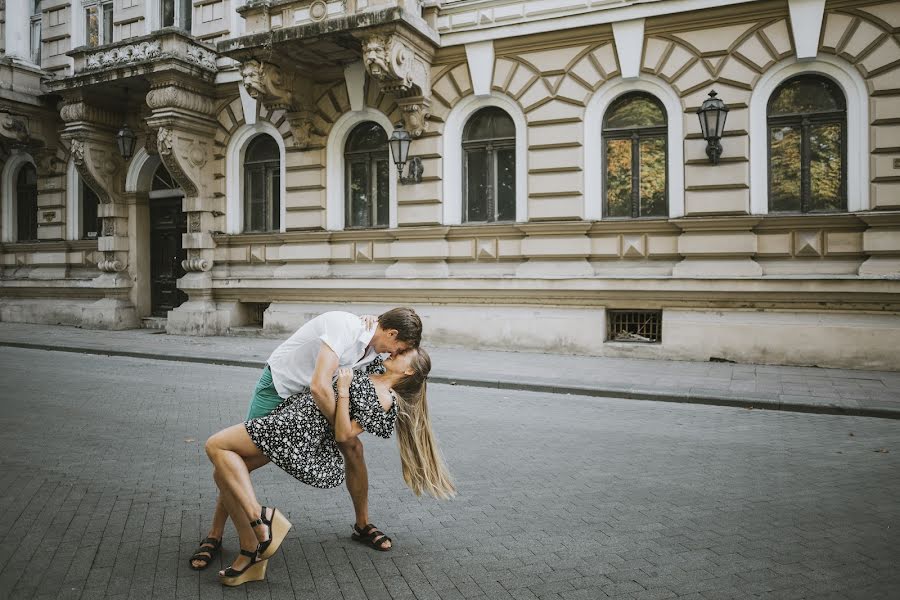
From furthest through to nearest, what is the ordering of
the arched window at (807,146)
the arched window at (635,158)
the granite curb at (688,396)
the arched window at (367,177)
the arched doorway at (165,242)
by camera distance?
the arched doorway at (165,242) → the arched window at (367,177) → the arched window at (635,158) → the arched window at (807,146) → the granite curb at (688,396)

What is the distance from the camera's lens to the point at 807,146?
1264 cm

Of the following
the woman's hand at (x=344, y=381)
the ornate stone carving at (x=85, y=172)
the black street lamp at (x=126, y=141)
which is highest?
the black street lamp at (x=126, y=141)

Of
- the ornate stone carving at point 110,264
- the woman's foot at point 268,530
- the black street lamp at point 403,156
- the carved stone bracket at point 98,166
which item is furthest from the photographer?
the ornate stone carving at point 110,264

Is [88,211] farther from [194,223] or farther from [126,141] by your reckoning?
[194,223]

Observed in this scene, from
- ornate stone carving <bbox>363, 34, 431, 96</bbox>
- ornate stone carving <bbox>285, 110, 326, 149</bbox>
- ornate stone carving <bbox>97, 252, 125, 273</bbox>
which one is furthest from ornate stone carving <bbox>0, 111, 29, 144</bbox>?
ornate stone carving <bbox>363, 34, 431, 96</bbox>

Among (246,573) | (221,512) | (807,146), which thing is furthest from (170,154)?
(246,573)

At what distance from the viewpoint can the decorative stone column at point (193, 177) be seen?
55.0 feet

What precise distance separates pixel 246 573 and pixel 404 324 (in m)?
1.60

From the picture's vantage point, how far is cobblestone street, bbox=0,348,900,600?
396 cm

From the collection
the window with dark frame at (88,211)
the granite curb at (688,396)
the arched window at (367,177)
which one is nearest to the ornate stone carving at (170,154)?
the arched window at (367,177)

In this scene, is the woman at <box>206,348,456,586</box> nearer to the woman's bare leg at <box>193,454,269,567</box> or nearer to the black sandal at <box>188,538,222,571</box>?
the woman's bare leg at <box>193,454,269,567</box>

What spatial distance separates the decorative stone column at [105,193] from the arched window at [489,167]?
9898 mm

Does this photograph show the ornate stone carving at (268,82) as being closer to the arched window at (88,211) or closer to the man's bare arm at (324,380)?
the arched window at (88,211)

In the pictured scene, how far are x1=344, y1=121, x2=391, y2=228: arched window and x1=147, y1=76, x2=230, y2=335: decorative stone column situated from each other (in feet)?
11.9
